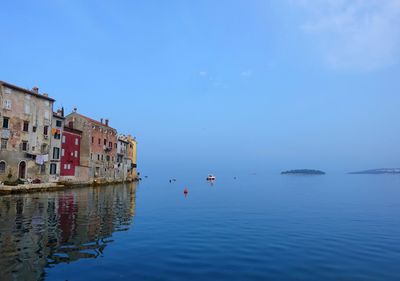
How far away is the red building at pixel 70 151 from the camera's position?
246ft

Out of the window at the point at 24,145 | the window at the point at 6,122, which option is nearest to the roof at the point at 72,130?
the window at the point at 24,145

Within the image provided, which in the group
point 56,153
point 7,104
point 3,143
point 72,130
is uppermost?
point 7,104

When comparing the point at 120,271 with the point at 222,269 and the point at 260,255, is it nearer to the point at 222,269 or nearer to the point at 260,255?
the point at 222,269

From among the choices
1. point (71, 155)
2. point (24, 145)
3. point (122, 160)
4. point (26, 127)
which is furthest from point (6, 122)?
point (122, 160)

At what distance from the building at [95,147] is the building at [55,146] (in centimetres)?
1038

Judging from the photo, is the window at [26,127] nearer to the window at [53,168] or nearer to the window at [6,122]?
the window at [6,122]

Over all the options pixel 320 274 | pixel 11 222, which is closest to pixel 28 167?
pixel 11 222

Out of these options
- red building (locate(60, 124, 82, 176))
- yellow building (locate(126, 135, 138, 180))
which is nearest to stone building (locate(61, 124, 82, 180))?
red building (locate(60, 124, 82, 176))

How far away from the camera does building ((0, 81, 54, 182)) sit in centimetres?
5628

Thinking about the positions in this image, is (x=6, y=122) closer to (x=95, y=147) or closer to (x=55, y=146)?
(x=55, y=146)

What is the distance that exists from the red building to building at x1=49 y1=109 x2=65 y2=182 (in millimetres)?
3285

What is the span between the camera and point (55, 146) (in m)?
70.1

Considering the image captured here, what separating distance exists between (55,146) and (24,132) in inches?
397

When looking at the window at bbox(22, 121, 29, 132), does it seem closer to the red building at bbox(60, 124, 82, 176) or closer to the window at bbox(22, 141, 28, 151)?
the window at bbox(22, 141, 28, 151)
